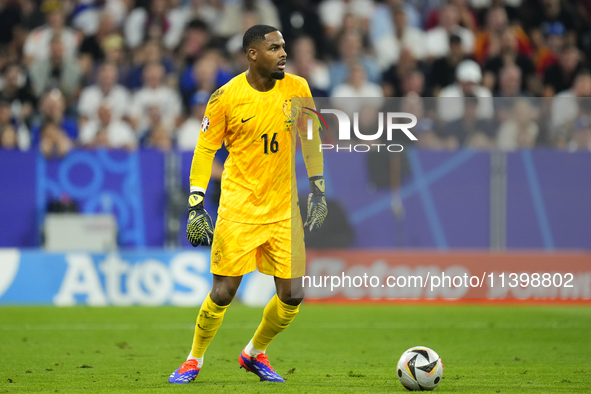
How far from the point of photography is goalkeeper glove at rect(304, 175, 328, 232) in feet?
18.8

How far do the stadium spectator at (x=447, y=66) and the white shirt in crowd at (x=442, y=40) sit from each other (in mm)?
470

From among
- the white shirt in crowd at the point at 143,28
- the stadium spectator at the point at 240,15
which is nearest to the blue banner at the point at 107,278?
the white shirt in crowd at the point at 143,28

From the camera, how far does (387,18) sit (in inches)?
536

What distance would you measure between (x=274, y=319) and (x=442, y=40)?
881cm

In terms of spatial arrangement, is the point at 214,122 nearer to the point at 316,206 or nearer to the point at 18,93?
the point at 316,206

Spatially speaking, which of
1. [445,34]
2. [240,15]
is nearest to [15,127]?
[240,15]

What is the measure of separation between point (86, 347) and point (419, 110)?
200 inches

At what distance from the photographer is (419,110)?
412 inches

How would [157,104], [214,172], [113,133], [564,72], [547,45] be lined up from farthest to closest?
1. [547,45]
2. [564,72]
3. [157,104]
4. [113,133]
5. [214,172]

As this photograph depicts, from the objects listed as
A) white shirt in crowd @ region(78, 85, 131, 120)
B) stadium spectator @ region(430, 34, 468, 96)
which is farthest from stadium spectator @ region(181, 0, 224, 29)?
stadium spectator @ region(430, 34, 468, 96)

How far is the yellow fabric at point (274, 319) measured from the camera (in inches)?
222

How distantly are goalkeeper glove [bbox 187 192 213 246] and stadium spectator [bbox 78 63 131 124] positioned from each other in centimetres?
692

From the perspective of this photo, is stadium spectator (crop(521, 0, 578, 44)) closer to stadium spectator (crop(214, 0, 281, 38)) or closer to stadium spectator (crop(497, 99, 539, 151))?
stadium spectator (crop(497, 99, 539, 151))

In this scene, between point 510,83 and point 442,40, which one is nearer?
point 510,83
